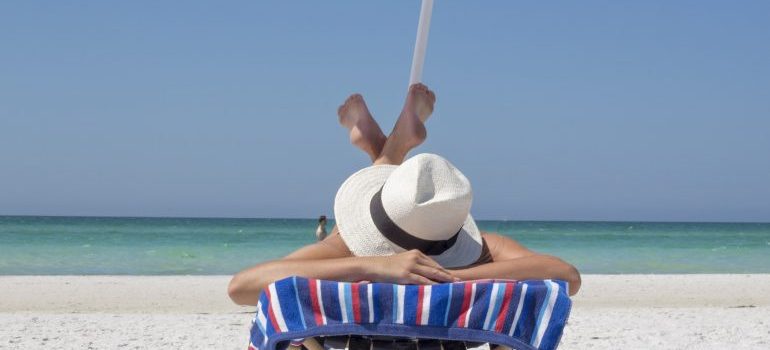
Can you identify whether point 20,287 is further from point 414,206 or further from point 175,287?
point 414,206

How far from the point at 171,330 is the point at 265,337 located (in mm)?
5517

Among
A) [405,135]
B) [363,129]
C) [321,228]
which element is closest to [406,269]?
[405,135]

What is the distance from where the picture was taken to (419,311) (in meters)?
2.23

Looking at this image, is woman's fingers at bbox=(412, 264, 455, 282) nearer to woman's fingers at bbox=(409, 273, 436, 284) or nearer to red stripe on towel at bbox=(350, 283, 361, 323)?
woman's fingers at bbox=(409, 273, 436, 284)

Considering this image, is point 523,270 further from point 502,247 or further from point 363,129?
point 363,129

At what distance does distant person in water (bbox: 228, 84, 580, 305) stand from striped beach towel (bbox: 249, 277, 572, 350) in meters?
0.04

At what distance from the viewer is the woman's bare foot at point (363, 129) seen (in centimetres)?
368

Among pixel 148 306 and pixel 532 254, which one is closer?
pixel 532 254

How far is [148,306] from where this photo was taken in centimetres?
1055

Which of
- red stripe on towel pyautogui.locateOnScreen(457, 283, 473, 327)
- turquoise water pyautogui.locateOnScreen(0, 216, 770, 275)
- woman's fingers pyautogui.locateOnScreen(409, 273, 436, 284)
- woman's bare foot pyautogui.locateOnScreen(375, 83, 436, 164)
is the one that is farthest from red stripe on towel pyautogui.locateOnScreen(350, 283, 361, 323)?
turquoise water pyautogui.locateOnScreen(0, 216, 770, 275)

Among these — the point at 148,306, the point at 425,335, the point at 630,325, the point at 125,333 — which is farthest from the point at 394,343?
the point at 148,306

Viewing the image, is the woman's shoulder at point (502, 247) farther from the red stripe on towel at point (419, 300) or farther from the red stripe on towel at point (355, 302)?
the red stripe on towel at point (355, 302)

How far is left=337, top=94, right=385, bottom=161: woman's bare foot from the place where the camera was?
368 centimetres

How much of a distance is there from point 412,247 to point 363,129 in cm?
140
